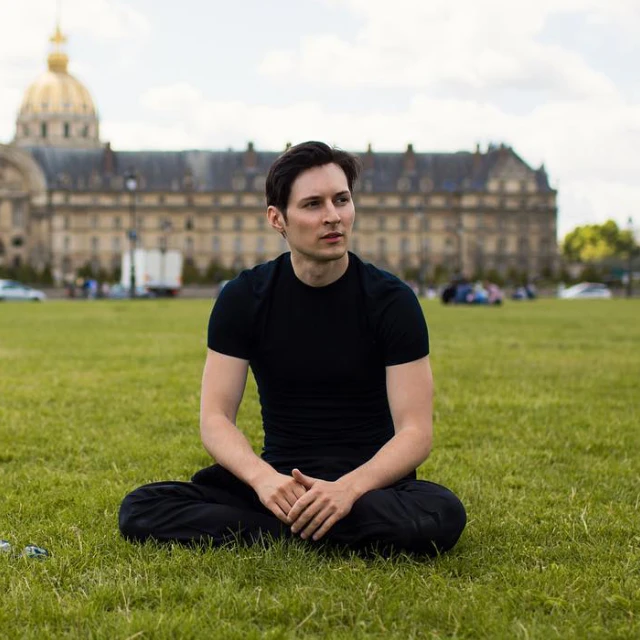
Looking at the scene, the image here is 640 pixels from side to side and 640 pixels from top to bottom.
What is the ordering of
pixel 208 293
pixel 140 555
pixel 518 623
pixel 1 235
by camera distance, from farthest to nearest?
1. pixel 1 235
2. pixel 208 293
3. pixel 140 555
4. pixel 518 623

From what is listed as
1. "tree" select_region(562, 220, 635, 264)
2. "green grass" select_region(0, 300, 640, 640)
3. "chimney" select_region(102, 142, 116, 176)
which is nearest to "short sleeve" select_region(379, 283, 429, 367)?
"green grass" select_region(0, 300, 640, 640)

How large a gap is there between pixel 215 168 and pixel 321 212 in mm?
102234

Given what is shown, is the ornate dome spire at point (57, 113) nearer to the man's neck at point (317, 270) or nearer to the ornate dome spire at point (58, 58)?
A: the ornate dome spire at point (58, 58)

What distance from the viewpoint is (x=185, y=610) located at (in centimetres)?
315

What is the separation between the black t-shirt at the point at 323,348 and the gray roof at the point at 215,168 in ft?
326

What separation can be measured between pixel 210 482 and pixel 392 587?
3.71 ft

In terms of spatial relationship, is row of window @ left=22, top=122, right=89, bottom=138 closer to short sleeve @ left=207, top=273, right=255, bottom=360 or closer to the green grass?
the green grass

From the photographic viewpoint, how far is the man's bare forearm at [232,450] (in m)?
3.86

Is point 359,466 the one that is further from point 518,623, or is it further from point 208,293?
point 208,293

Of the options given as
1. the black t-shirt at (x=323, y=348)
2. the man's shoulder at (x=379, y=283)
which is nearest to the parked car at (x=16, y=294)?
the black t-shirt at (x=323, y=348)

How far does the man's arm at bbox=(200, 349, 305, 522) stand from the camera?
3.70m

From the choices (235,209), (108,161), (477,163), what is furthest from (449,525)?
(477,163)

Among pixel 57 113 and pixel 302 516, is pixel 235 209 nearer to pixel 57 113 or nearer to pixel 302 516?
pixel 57 113

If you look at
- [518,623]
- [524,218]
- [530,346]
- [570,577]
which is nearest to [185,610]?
[518,623]
